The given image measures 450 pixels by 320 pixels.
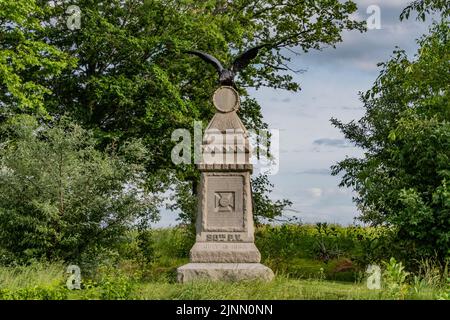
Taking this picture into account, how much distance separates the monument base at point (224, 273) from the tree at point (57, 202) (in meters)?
3.40

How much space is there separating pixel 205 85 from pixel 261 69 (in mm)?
2689

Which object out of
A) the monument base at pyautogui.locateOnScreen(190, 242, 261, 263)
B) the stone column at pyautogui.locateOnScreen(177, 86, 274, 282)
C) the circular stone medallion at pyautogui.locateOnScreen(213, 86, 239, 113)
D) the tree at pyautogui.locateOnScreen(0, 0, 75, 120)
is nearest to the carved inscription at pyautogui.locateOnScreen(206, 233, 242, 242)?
the stone column at pyautogui.locateOnScreen(177, 86, 274, 282)

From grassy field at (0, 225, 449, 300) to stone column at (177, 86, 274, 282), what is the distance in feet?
3.11

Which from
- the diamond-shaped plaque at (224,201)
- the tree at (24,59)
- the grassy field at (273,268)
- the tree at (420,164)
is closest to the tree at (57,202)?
the grassy field at (273,268)

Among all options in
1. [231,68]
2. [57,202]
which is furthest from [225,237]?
[57,202]

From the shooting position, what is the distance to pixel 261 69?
2562cm

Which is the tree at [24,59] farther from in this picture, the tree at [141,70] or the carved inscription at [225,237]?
the carved inscription at [225,237]

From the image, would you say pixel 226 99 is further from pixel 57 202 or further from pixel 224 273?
pixel 57 202

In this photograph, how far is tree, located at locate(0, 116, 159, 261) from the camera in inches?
611

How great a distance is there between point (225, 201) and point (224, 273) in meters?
1.52

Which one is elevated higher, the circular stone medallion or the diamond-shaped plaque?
the circular stone medallion

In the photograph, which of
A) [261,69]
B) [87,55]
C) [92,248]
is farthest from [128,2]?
[92,248]

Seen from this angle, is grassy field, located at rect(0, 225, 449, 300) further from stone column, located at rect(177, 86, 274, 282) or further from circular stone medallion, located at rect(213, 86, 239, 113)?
circular stone medallion, located at rect(213, 86, 239, 113)
